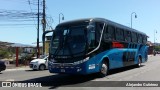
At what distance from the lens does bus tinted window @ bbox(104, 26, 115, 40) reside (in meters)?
18.3

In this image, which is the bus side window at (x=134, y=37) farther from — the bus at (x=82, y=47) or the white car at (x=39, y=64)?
the white car at (x=39, y=64)

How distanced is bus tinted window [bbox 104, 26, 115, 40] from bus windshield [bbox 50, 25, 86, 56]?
2.46 m

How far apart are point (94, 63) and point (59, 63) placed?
73.9 inches

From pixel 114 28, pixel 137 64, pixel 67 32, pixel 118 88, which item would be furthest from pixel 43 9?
pixel 118 88

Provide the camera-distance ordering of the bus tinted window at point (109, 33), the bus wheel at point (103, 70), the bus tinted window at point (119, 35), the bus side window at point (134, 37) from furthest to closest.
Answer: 1. the bus side window at point (134, 37)
2. the bus tinted window at point (119, 35)
3. the bus tinted window at point (109, 33)
4. the bus wheel at point (103, 70)

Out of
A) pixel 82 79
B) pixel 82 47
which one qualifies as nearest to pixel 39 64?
pixel 82 79

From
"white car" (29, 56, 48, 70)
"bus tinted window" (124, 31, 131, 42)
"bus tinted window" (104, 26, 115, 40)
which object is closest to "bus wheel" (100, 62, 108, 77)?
"bus tinted window" (104, 26, 115, 40)

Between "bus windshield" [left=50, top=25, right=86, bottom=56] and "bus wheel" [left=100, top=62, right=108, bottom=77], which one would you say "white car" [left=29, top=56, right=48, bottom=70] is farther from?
"bus windshield" [left=50, top=25, right=86, bottom=56]

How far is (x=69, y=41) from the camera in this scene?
16.2 meters

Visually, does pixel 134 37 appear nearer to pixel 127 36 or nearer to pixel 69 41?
pixel 127 36

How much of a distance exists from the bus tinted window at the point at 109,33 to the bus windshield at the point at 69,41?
246 centimetres

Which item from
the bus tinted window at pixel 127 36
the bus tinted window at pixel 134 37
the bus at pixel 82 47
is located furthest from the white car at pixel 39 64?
the bus at pixel 82 47

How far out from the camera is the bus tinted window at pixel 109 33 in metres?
18.3

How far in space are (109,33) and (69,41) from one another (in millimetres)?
3603
